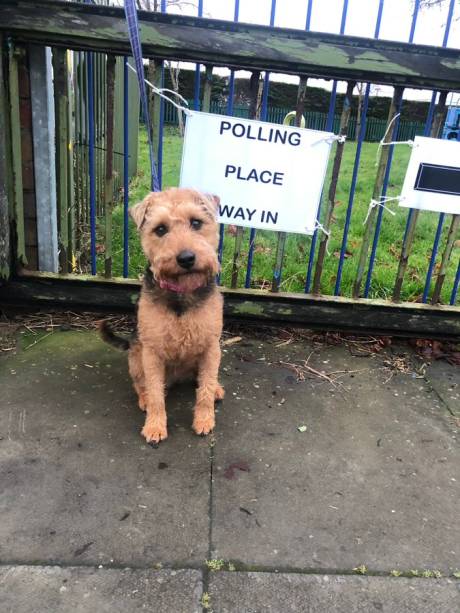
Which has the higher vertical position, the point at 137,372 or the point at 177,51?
the point at 177,51

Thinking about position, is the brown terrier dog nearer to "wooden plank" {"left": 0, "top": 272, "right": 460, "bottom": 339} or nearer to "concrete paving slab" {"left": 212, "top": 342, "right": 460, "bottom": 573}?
"concrete paving slab" {"left": 212, "top": 342, "right": 460, "bottom": 573}

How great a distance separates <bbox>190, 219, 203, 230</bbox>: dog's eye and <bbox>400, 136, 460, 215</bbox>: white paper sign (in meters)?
1.72

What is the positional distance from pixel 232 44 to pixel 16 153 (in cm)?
166

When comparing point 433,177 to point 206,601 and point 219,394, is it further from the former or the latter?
point 206,601

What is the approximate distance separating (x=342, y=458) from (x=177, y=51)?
272 centimetres

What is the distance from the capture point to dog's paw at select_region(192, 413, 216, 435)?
9.29 ft

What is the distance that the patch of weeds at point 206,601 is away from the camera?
5.95 ft

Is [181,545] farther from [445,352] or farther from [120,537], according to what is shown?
[445,352]

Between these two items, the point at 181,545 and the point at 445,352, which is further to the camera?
the point at 445,352

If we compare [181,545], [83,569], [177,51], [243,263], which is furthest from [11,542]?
[243,263]

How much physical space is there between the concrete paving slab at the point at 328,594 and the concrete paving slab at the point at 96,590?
0.12m

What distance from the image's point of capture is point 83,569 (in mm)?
1955

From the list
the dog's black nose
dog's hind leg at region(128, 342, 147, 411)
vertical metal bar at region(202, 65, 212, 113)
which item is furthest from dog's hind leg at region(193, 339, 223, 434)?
vertical metal bar at region(202, 65, 212, 113)

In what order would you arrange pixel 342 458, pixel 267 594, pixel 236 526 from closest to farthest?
pixel 267 594, pixel 236 526, pixel 342 458
